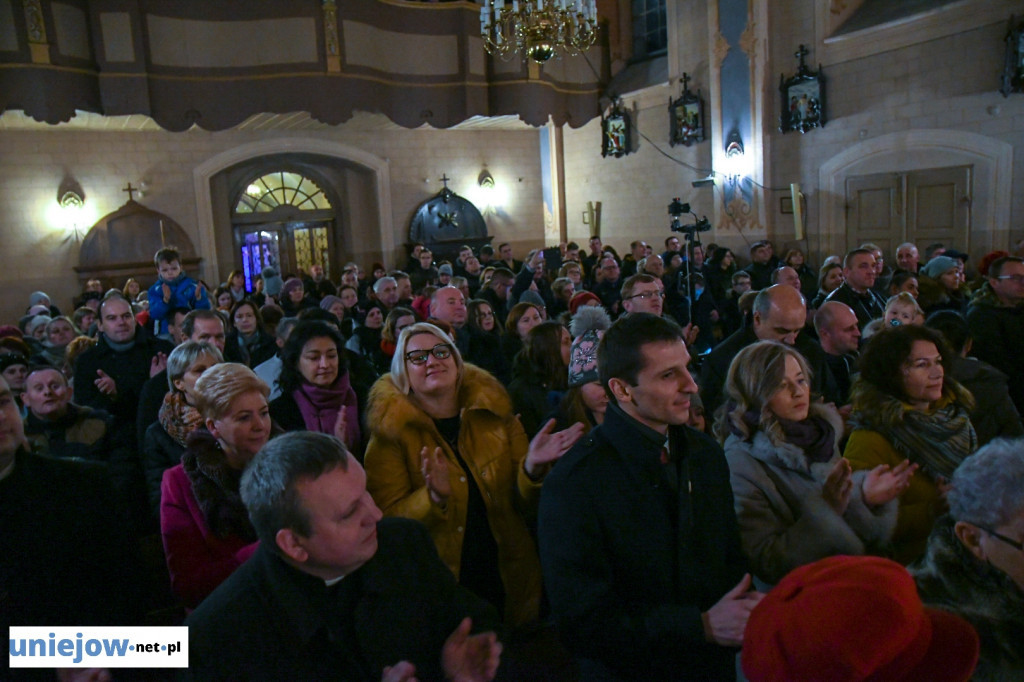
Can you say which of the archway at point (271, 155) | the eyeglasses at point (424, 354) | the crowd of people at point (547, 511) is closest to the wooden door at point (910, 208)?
the crowd of people at point (547, 511)

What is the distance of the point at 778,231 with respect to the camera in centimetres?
1143

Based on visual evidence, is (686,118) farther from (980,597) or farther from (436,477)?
(980,597)

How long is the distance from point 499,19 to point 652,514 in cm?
797

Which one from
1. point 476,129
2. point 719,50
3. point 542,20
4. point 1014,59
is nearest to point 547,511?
point 542,20

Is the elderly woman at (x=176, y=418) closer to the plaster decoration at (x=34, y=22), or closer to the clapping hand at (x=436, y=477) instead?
the clapping hand at (x=436, y=477)

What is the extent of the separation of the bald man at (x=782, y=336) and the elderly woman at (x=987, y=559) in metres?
1.68

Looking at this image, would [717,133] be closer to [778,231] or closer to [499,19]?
[778,231]

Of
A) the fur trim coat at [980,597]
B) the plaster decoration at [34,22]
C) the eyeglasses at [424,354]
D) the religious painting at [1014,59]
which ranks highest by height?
the plaster decoration at [34,22]

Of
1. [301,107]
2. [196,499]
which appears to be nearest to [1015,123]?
[301,107]

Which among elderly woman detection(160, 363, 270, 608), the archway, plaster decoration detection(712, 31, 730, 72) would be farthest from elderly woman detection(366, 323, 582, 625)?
the archway

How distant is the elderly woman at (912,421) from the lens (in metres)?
2.23

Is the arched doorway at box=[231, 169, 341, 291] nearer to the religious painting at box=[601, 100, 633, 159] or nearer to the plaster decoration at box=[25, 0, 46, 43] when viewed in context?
the plaster decoration at box=[25, 0, 46, 43]

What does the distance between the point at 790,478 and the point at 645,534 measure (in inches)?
24.0

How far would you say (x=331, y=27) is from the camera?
991cm
